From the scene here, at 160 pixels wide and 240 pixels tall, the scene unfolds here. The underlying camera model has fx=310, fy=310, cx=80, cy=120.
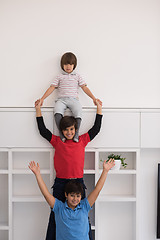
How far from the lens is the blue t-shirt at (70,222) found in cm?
212

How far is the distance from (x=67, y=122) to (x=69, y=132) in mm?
79

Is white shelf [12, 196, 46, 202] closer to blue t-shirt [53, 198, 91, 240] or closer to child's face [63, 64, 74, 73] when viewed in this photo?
blue t-shirt [53, 198, 91, 240]

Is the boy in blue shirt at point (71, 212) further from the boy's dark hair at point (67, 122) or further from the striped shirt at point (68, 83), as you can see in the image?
the striped shirt at point (68, 83)

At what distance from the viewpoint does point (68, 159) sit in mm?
2330

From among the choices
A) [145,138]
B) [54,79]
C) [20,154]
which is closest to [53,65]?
[54,79]

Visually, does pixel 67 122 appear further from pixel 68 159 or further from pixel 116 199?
pixel 116 199

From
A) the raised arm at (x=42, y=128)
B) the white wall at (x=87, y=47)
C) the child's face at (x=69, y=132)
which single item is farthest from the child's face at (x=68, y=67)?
the child's face at (x=69, y=132)

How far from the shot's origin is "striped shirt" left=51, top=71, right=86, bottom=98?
8.36 feet

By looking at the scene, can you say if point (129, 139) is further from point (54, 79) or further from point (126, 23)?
point (126, 23)

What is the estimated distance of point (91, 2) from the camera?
106 inches

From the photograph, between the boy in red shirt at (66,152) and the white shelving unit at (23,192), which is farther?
the white shelving unit at (23,192)

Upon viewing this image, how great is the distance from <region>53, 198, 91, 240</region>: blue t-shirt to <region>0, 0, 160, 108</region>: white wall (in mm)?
918

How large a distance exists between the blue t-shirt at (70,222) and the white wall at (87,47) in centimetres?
92

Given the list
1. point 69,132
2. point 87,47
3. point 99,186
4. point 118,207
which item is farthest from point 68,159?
point 87,47
